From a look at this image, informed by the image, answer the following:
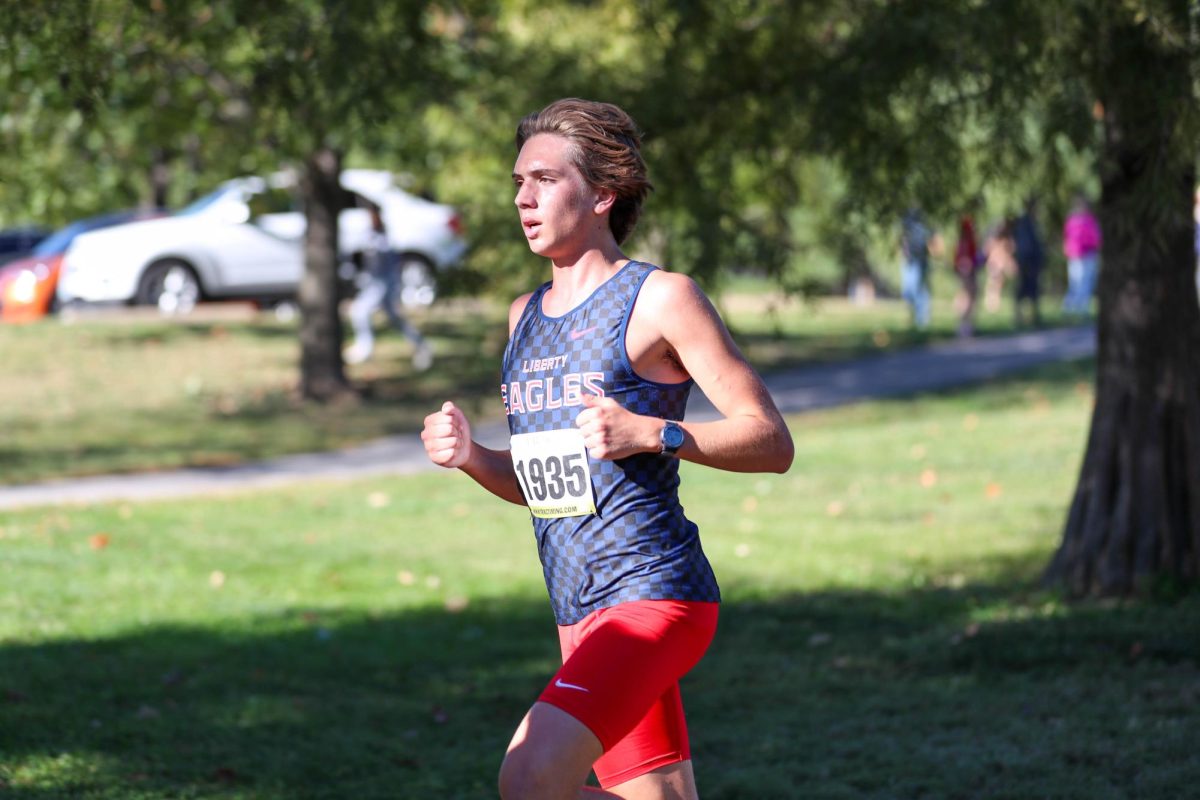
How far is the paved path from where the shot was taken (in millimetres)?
13164

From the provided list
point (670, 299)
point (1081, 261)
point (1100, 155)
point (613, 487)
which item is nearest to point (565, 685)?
point (613, 487)

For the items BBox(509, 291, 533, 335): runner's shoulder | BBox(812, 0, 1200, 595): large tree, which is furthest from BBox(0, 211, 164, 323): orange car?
BBox(509, 291, 533, 335): runner's shoulder

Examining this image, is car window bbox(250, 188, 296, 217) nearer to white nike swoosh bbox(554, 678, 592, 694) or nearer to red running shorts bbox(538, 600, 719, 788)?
red running shorts bbox(538, 600, 719, 788)

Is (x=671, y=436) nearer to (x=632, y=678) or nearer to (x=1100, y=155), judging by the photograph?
(x=632, y=678)

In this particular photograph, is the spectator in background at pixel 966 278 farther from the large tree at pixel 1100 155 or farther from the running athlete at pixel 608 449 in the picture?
the running athlete at pixel 608 449

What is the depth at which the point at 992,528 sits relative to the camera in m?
10.3

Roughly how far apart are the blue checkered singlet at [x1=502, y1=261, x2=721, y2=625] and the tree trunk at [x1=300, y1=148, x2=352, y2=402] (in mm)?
15151

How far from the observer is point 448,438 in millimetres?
3443

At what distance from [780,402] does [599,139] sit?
49.6 ft

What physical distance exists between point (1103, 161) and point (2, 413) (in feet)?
45.6

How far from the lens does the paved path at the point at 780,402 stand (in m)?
13.2

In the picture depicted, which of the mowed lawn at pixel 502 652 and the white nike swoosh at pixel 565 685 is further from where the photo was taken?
the mowed lawn at pixel 502 652

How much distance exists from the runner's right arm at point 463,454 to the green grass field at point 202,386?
8.60 metres

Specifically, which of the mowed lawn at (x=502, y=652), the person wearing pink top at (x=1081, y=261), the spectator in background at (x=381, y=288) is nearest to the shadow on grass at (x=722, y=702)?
the mowed lawn at (x=502, y=652)
